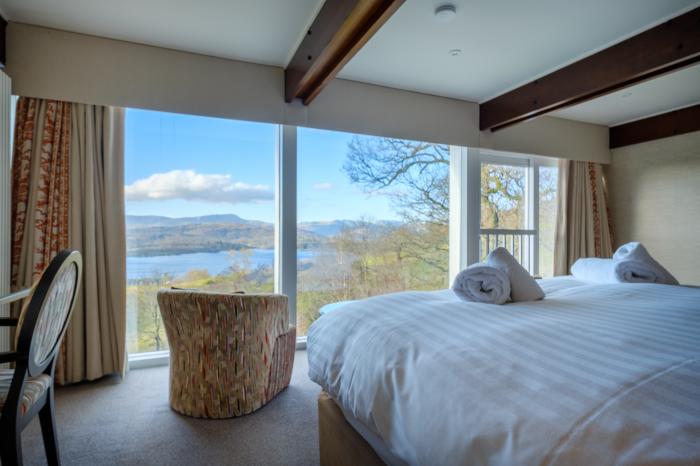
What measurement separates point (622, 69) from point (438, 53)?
1265 mm

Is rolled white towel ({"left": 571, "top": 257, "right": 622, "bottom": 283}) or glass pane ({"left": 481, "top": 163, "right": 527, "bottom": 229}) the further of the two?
glass pane ({"left": 481, "top": 163, "right": 527, "bottom": 229})

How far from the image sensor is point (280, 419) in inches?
80.1

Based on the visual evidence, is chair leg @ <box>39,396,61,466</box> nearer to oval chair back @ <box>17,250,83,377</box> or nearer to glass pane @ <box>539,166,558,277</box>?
oval chair back @ <box>17,250,83,377</box>

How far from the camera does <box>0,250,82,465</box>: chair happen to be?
1.14 metres

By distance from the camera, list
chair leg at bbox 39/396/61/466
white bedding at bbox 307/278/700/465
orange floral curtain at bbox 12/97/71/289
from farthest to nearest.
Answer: orange floral curtain at bbox 12/97/71/289 < chair leg at bbox 39/396/61/466 < white bedding at bbox 307/278/700/465

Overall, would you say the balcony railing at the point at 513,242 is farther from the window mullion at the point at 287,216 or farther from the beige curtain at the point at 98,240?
the beige curtain at the point at 98,240

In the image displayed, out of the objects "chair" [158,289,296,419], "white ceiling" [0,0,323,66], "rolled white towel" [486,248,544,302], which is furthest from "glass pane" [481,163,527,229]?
"chair" [158,289,296,419]

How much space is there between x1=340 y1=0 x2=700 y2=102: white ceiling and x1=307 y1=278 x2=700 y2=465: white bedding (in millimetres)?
1780

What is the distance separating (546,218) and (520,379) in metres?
4.12

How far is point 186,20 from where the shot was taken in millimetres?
2359

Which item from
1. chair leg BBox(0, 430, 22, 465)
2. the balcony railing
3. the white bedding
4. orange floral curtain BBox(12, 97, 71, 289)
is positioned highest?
orange floral curtain BBox(12, 97, 71, 289)

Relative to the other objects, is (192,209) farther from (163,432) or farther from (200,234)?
(163,432)

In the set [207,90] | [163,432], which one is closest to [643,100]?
[207,90]

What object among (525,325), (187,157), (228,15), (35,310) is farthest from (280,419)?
(228,15)
